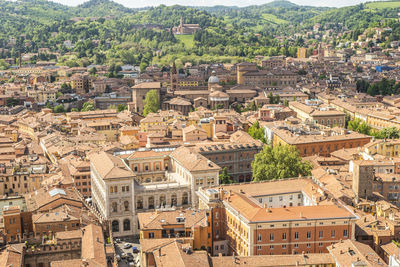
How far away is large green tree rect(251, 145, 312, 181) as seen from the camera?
192ft

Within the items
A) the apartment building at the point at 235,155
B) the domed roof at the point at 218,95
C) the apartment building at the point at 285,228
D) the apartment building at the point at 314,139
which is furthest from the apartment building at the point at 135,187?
the domed roof at the point at 218,95

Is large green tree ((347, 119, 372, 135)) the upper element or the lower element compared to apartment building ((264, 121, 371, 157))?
lower

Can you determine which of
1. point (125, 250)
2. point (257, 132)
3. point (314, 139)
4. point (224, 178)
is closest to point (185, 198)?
point (125, 250)

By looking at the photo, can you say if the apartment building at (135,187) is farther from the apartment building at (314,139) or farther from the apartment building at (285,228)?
the apartment building at (314,139)

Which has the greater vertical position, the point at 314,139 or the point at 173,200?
the point at 314,139

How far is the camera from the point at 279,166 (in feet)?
192

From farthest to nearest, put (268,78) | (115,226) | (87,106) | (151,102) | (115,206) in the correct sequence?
(268,78) → (87,106) → (151,102) → (115,226) → (115,206)

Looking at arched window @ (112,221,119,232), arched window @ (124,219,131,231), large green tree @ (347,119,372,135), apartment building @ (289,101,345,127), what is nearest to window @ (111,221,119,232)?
arched window @ (112,221,119,232)

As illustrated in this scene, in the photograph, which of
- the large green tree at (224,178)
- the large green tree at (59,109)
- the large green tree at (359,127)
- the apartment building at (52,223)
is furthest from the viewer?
the large green tree at (59,109)

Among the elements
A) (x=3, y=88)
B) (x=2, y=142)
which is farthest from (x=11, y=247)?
(x=3, y=88)

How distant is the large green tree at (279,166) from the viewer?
58.6m

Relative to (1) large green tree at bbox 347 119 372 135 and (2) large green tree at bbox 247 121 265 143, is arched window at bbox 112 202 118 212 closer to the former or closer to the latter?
(2) large green tree at bbox 247 121 265 143

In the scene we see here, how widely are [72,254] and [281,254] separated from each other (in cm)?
1544

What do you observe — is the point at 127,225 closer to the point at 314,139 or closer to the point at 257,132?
the point at 314,139
